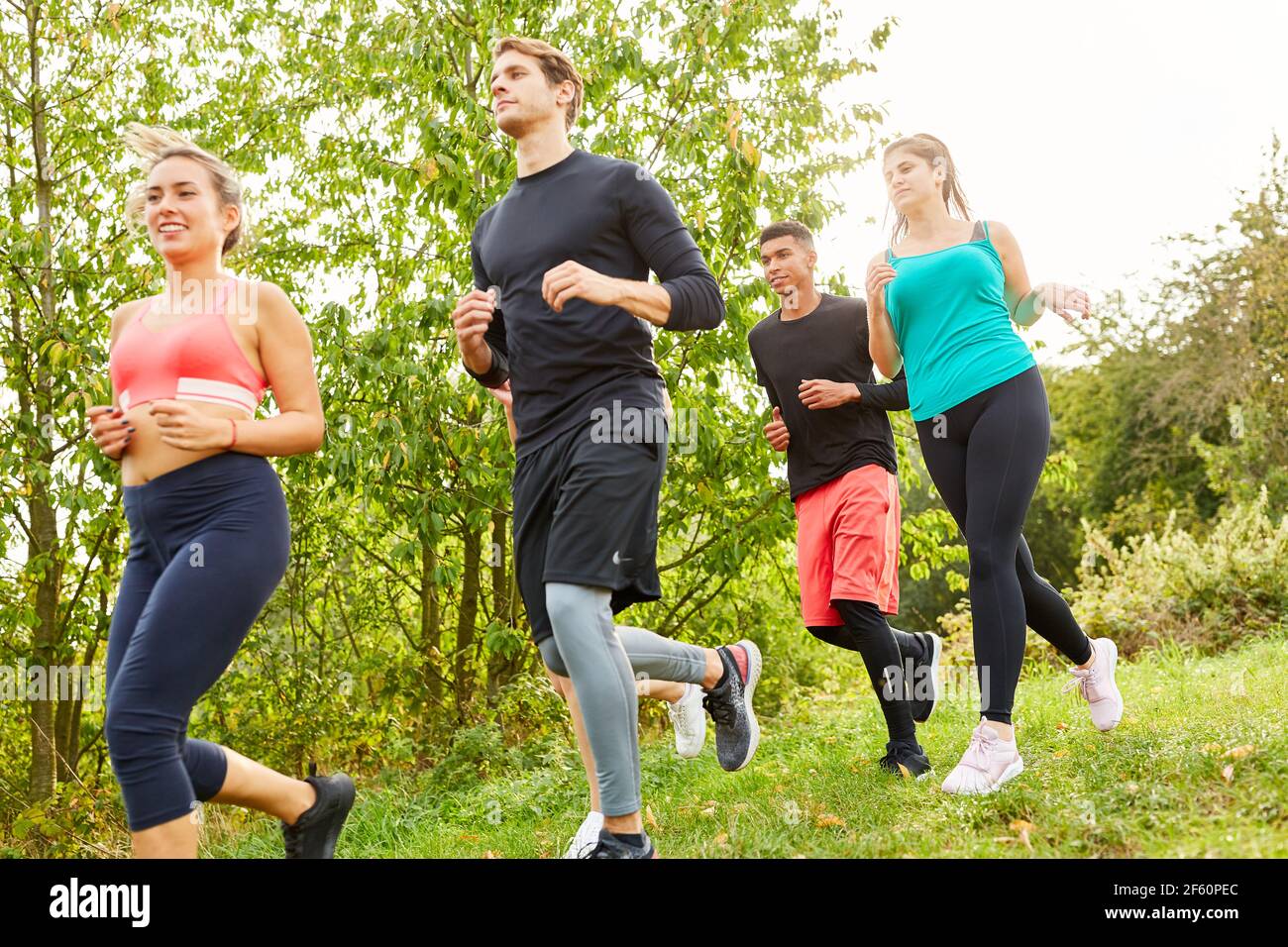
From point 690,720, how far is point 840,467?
1.27m

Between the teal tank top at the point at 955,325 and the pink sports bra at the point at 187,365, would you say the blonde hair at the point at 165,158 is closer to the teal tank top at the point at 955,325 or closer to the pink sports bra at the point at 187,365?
the pink sports bra at the point at 187,365

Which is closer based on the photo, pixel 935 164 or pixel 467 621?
pixel 935 164

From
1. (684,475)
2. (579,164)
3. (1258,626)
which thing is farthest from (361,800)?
(1258,626)

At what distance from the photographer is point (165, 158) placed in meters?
3.06

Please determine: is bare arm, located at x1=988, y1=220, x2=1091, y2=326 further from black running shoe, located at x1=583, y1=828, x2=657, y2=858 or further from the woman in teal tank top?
black running shoe, located at x1=583, y1=828, x2=657, y2=858

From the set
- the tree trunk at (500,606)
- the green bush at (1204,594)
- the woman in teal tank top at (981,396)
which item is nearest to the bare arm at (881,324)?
the woman in teal tank top at (981,396)

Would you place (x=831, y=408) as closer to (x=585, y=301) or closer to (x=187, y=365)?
(x=585, y=301)

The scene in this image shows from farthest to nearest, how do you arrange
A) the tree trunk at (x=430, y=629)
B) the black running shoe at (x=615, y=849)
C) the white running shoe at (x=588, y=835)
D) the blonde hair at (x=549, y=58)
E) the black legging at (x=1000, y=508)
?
the tree trunk at (x=430, y=629) < the black legging at (x=1000, y=508) < the blonde hair at (x=549, y=58) < the white running shoe at (x=588, y=835) < the black running shoe at (x=615, y=849)

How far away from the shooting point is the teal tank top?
12.3 feet

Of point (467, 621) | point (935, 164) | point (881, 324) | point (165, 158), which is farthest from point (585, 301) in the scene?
point (467, 621)

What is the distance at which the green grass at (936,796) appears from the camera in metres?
2.90

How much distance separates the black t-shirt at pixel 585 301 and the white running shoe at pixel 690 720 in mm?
1278

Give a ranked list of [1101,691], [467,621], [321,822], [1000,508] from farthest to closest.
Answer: [467,621]
[1101,691]
[1000,508]
[321,822]

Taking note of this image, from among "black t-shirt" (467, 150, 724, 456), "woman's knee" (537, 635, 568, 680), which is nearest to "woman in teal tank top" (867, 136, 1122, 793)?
"black t-shirt" (467, 150, 724, 456)
